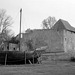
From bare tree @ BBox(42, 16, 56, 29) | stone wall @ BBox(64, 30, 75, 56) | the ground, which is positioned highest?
bare tree @ BBox(42, 16, 56, 29)

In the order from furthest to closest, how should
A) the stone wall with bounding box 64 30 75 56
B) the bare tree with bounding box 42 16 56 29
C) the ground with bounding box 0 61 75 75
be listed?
the bare tree with bounding box 42 16 56 29 < the stone wall with bounding box 64 30 75 56 < the ground with bounding box 0 61 75 75

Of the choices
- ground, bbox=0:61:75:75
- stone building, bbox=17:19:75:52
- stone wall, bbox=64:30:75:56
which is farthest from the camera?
stone wall, bbox=64:30:75:56

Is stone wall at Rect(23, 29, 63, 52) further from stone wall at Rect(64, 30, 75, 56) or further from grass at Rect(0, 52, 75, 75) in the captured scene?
grass at Rect(0, 52, 75, 75)

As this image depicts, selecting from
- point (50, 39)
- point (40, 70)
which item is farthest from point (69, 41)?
point (40, 70)

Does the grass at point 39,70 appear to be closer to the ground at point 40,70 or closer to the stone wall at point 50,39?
the ground at point 40,70

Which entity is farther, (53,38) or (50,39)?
(50,39)

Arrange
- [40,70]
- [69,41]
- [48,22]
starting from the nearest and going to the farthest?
1. [40,70]
2. [69,41]
3. [48,22]

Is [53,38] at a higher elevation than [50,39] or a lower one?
higher

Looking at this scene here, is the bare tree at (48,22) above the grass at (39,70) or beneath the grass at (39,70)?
above

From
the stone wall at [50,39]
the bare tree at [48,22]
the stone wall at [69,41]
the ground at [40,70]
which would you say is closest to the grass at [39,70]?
the ground at [40,70]

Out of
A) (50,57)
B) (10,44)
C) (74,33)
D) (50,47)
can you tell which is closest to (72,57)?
(50,57)

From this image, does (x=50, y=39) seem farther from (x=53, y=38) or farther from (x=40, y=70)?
(x=40, y=70)

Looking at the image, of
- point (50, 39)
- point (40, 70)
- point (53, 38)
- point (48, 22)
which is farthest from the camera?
point (48, 22)

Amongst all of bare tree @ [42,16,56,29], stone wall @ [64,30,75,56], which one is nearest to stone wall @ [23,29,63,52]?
stone wall @ [64,30,75,56]
